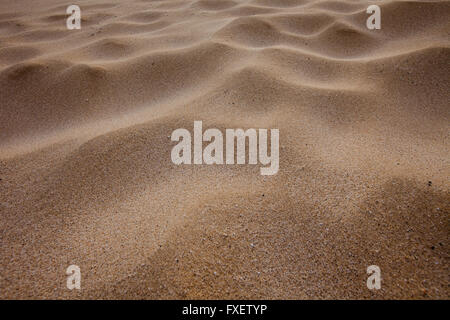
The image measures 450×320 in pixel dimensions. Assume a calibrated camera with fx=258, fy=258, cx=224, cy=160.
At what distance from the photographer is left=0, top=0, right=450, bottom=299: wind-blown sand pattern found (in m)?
0.98

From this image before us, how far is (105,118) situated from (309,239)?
158cm

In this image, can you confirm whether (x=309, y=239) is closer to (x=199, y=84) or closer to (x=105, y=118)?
(x=199, y=84)

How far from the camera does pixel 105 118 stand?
186cm

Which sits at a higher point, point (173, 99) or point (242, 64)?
point (242, 64)

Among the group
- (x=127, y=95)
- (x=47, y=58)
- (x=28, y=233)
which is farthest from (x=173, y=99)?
(x=47, y=58)

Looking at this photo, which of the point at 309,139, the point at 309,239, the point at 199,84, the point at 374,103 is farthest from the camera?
the point at 199,84

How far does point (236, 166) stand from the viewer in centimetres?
140

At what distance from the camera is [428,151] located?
1.40 m

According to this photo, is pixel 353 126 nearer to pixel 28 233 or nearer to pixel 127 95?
pixel 127 95

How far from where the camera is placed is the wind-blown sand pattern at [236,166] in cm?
98
